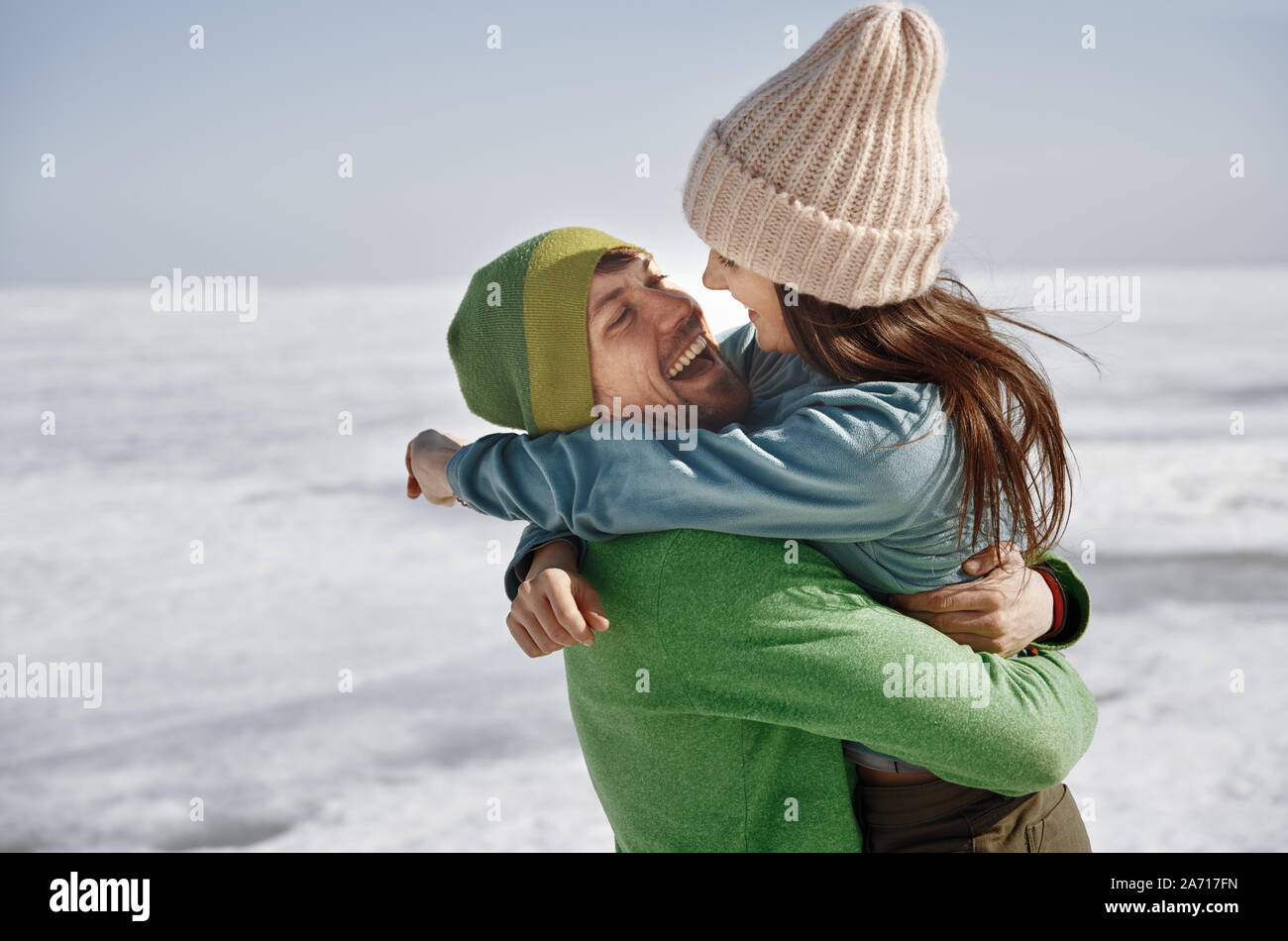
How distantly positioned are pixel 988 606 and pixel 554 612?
637mm

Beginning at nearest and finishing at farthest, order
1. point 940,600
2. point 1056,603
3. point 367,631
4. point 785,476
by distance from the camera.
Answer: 1. point 785,476
2. point 940,600
3. point 1056,603
4. point 367,631

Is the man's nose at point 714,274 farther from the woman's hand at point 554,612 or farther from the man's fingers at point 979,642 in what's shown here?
the man's fingers at point 979,642

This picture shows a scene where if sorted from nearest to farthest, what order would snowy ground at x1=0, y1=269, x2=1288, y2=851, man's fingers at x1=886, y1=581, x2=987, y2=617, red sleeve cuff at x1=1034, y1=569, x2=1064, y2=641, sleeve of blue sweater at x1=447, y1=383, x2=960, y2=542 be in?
sleeve of blue sweater at x1=447, y1=383, x2=960, y2=542
man's fingers at x1=886, y1=581, x2=987, y2=617
red sleeve cuff at x1=1034, y1=569, x2=1064, y2=641
snowy ground at x1=0, y1=269, x2=1288, y2=851

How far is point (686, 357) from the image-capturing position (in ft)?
5.70

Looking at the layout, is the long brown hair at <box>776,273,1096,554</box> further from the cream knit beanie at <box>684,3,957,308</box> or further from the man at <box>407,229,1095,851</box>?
the man at <box>407,229,1095,851</box>

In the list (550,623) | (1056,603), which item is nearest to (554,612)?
(550,623)

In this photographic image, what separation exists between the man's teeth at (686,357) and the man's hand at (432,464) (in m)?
0.38

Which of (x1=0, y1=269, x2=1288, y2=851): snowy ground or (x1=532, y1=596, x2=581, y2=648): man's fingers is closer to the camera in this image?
(x1=532, y1=596, x2=581, y2=648): man's fingers

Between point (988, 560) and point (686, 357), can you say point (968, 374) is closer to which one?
point (988, 560)

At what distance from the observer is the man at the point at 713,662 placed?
4.98 feet

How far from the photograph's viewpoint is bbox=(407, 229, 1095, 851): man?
152 centimetres

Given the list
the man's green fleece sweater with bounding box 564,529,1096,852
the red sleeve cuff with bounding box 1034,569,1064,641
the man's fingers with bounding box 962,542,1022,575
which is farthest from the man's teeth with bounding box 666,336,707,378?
the red sleeve cuff with bounding box 1034,569,1064,641

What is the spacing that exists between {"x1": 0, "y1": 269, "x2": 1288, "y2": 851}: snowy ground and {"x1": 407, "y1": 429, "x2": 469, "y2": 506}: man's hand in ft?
4.25

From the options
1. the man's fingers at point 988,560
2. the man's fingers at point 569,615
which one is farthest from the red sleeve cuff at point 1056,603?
the man's fingers at point 569,615
